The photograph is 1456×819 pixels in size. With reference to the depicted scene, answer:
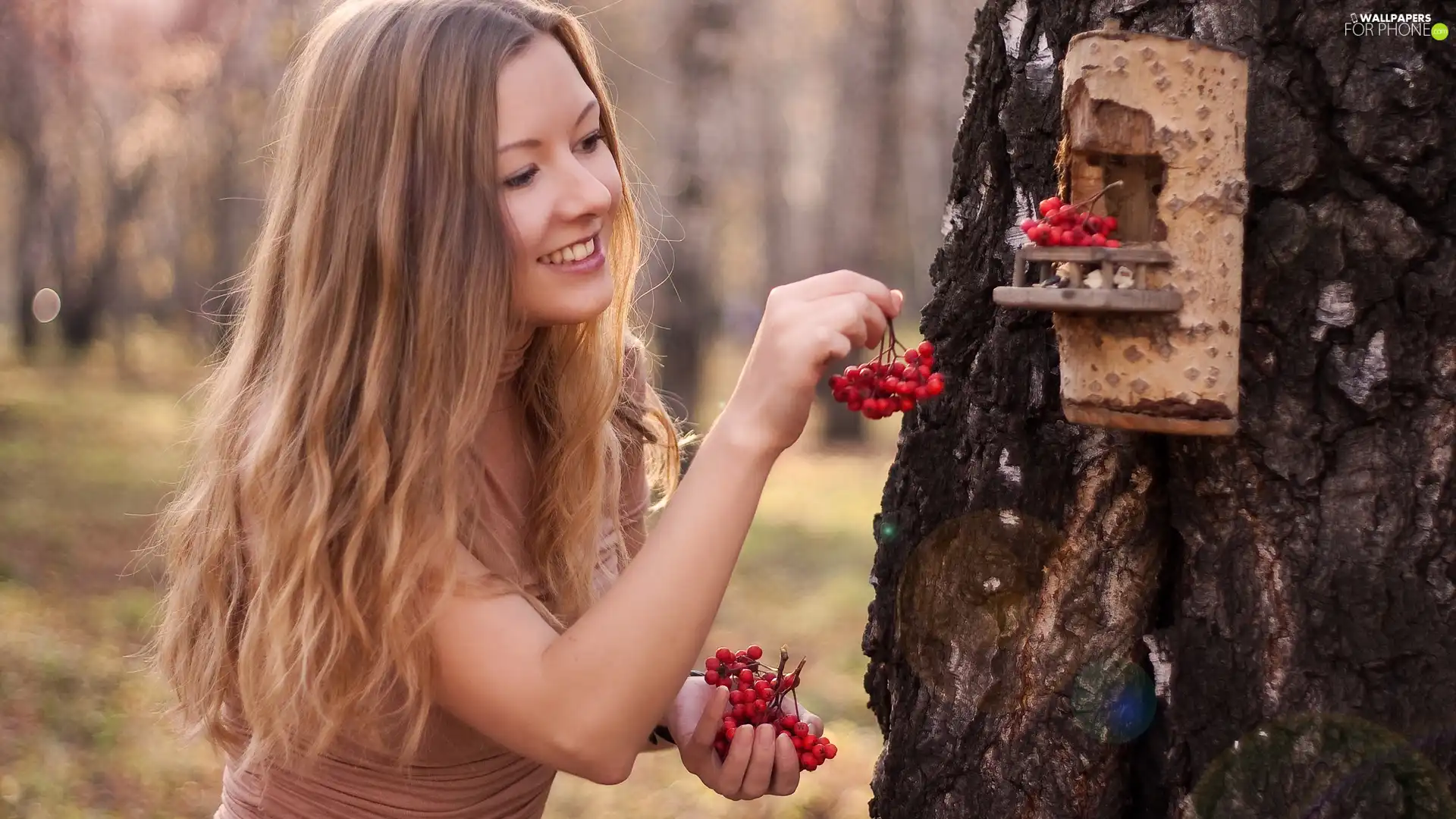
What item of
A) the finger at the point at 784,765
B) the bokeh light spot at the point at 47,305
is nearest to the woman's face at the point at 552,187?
the finger at the point at 784,765

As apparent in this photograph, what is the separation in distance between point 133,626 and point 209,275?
56.6ft

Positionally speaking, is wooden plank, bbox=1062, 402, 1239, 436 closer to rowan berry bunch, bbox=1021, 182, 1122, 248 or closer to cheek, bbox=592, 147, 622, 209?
rowan berry bunch, bbox=1021, 182, 1122, 248

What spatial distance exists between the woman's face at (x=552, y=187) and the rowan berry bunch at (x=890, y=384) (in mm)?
433

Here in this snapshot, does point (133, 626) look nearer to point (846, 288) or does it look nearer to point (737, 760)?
point (737, 760)

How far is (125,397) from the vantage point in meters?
15.4

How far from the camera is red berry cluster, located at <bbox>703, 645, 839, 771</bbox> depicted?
1.92 metres

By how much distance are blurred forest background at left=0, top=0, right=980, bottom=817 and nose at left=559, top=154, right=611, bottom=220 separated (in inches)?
18.4

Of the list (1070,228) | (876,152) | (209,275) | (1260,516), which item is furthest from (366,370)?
(209,275)

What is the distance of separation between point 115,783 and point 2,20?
472 inches

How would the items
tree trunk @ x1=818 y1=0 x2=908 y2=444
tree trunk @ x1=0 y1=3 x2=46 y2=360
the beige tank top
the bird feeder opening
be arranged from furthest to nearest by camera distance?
tree trunk @ x1=0 y1=3 x2=46 y2=360 → tree trunk @ x1=818 y1=0 x2=908 y2=444 → the beige tank top → the bird feeder opening

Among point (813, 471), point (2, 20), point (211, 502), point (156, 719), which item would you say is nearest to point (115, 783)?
point (156, 719)

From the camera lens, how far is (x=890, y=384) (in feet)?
5.23

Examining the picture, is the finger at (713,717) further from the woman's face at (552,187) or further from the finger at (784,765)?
the woman's face at (552,187)

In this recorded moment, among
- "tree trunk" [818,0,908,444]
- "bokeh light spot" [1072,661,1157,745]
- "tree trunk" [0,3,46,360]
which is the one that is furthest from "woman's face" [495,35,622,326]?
"tree trunk" [0,3,46,360]
